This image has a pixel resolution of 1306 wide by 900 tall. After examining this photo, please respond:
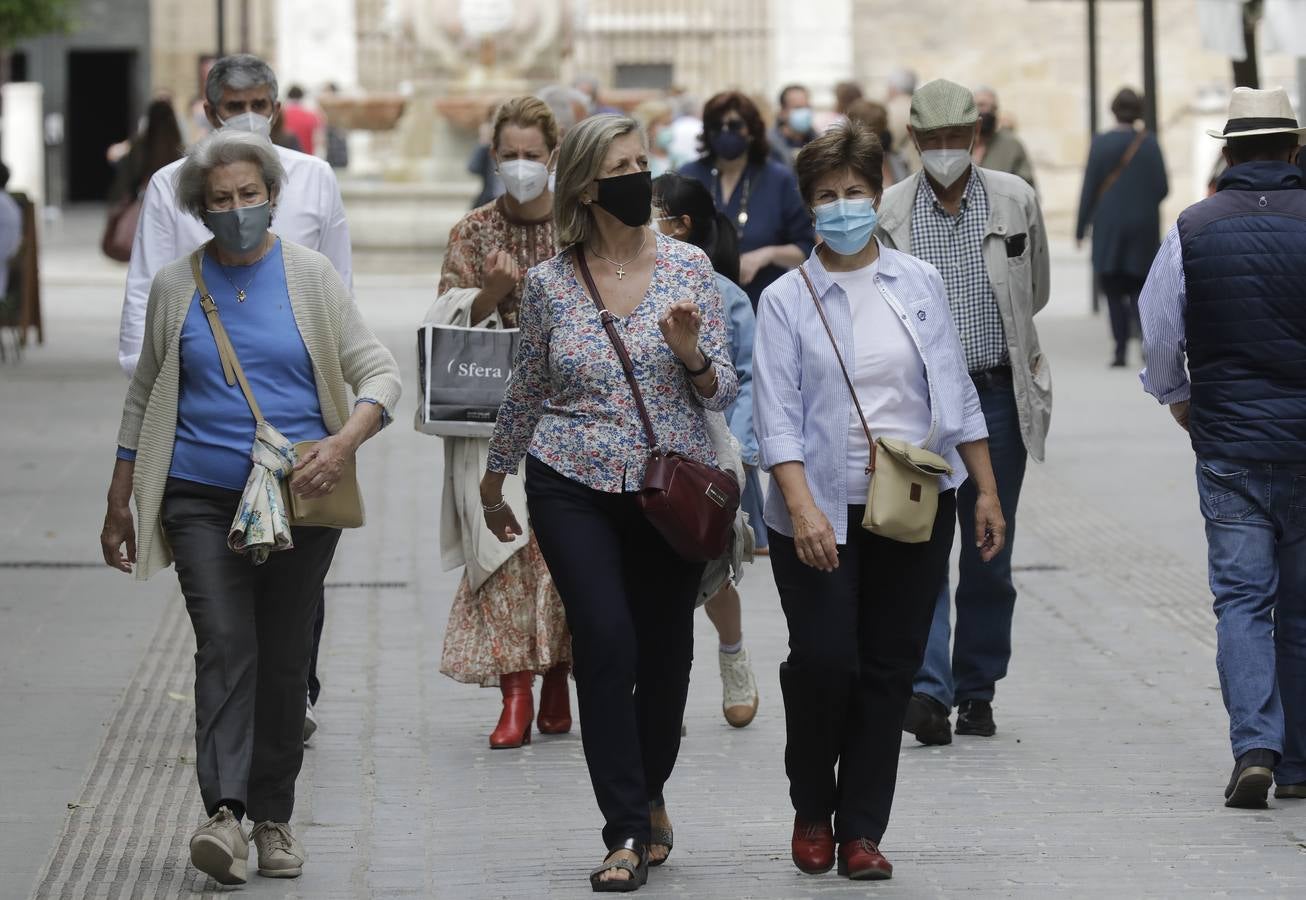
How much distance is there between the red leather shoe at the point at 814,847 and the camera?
20.1ft

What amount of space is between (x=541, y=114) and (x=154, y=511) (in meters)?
2.14

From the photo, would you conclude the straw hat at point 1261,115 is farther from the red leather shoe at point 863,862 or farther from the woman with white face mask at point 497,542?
the red leather shoe at point 863,862

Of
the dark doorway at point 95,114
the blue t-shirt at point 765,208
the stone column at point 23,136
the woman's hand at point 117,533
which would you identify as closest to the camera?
the woman's hand at point 117,533

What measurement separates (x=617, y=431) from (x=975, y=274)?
6.39 ft

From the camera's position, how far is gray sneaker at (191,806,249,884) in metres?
5.89

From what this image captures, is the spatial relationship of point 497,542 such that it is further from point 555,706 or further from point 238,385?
point 238,385

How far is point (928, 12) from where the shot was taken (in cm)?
4516

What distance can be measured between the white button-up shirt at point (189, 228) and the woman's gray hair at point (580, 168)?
42.2 inches

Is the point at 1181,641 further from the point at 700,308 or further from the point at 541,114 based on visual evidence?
the point at 700,308

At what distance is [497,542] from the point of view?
775 cm

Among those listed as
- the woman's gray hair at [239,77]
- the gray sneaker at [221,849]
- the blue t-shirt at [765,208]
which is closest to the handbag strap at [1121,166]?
the blue t-shirt at [765,208]

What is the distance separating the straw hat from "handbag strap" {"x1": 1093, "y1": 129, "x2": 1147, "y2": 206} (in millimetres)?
12934

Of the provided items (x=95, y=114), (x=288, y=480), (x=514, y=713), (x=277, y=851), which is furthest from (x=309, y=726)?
(x=95, y=114)

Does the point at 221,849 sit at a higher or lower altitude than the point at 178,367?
lower
